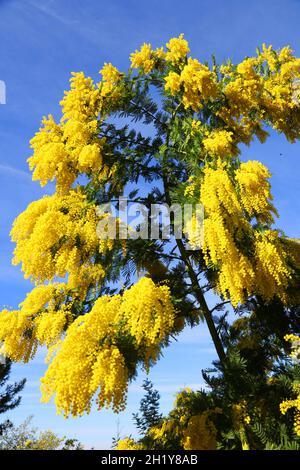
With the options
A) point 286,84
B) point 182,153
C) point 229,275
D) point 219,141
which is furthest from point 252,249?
point 286,84

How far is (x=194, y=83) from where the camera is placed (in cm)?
1062

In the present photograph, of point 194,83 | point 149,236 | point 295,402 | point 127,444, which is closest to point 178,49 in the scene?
point 194,83

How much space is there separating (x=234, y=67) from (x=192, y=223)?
589 centimetres

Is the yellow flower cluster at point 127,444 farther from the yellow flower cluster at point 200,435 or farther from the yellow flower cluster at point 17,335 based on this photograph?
the yellow flower cluster at point 17,335

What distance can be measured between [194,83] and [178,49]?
5.02 feet

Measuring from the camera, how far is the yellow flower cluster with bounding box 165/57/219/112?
34.6 feet

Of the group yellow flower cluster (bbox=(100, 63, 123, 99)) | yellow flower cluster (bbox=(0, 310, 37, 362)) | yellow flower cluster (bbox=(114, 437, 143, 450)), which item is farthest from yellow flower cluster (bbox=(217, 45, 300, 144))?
yellow flower cluster (bbox=(114, 437, 143, 450))

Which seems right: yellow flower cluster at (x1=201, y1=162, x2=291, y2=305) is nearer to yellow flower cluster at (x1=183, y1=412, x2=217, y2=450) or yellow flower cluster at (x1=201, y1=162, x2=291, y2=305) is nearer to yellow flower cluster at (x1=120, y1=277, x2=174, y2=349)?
yellow flower cluster at (x1=120, y1=277, x2=174, y2=349)

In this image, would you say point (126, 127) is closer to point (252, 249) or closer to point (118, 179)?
point (118, 179)

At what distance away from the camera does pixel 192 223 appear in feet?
27.5

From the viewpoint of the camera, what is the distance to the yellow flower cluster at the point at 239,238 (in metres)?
8.05

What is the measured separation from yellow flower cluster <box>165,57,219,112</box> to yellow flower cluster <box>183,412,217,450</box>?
24.2 ft

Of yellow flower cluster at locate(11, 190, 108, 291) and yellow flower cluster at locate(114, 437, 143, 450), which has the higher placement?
yellow flower cluster at locate(11, 190, 108, 291)

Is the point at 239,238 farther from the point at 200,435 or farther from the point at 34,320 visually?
the point at 34,320
